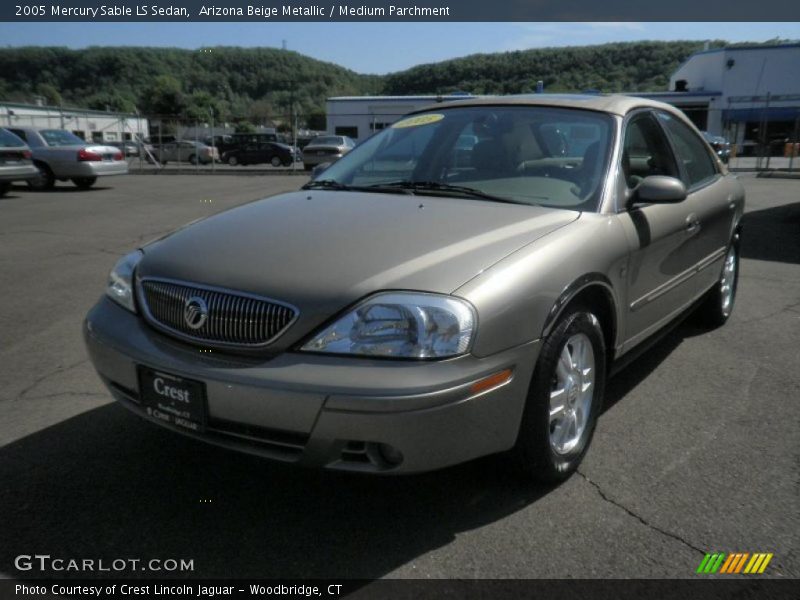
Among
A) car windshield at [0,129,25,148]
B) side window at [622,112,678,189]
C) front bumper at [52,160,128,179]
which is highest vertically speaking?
side window at [622,112,678,189]

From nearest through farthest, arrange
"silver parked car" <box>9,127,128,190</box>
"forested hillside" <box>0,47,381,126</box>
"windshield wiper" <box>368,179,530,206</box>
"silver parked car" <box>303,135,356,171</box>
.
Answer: "windshield wiper" <box>368,179,530,206</box>, "silver parked car" <box>9,127,128,190</box>, "silver parked car" <box>303,135,356,171</box>, "forested hillside" <box>0,47,381,126</box>

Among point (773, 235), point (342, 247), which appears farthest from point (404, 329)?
point (773, 235)

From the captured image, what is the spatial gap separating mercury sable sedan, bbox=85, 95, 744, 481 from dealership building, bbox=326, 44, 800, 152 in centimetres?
3641

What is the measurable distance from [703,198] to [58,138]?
632 inches

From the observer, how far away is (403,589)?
215 cm

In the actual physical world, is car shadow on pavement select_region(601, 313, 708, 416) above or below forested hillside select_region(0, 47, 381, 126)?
below

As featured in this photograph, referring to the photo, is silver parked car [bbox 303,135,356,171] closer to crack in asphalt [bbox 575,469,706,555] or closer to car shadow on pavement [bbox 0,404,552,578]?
car shadow on pavement [bbox 0,404,552,578]

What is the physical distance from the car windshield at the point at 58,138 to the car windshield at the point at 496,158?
14.8 metres

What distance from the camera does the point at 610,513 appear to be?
2.60 meters

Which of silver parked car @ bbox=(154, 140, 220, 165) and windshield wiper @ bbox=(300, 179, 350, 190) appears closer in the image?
windshield wiper @ bbox=(300, 179, 350, 190)

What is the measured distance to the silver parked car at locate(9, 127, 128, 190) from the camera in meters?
16.0

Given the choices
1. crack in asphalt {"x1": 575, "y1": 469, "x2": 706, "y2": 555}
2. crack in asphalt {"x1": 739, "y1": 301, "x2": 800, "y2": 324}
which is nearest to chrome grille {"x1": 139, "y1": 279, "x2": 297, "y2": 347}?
crack in asphalt {"x1": 575, "y1": 469, "x2": 706, "y2": 555}

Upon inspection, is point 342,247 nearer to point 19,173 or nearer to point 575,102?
point 575,102

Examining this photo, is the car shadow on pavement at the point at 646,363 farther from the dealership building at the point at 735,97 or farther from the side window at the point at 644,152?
the dealership building at the point at 735,97
